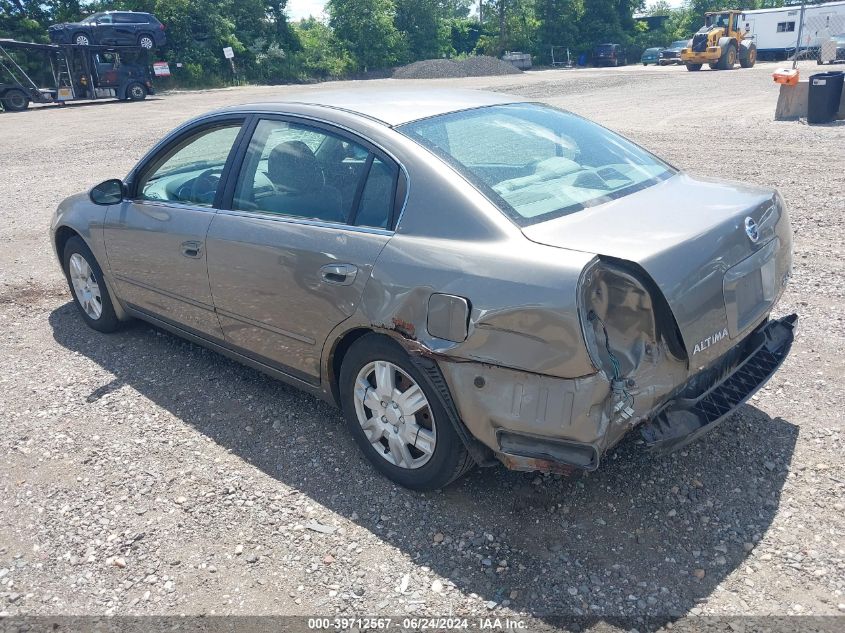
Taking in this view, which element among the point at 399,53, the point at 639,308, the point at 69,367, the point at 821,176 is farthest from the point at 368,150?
the point at 399,53

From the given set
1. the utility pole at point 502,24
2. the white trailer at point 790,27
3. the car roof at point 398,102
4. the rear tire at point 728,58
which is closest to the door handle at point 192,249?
the car roof at point 398,102

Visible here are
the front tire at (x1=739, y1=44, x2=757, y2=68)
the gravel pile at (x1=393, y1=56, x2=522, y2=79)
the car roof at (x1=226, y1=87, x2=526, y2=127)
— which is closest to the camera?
the car roof at (x1=226, y1=87, x2=526, y2=127)

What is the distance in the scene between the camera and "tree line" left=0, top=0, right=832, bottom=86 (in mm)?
40156

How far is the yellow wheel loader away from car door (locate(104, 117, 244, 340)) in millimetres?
34763

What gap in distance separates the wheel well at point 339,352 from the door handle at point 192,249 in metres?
1.15

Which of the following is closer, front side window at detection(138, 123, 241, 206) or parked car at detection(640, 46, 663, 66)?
front side window at detection(138, 123, 241, 206)

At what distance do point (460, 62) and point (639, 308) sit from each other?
143 feet

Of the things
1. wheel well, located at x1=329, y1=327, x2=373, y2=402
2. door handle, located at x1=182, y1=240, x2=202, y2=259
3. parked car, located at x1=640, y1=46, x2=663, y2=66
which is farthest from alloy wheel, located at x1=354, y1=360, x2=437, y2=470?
parked car, located at x1=640, y1=46, x2=663, y2=66

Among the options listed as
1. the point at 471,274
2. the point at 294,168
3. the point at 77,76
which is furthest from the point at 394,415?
the point at 77,76

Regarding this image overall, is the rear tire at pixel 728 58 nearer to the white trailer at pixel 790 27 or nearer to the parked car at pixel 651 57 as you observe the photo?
the white trailer at pixel 790 27

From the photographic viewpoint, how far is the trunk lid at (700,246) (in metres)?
2.71

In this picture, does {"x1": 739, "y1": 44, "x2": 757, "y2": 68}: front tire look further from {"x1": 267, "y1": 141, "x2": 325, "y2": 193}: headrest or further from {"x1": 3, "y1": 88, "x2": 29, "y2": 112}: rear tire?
{"x1": 267, "y1": 141, "x2": 325, "y2": 193}: headrest

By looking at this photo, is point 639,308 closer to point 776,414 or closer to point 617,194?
point 617,194

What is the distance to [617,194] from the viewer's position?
330 centimetres
